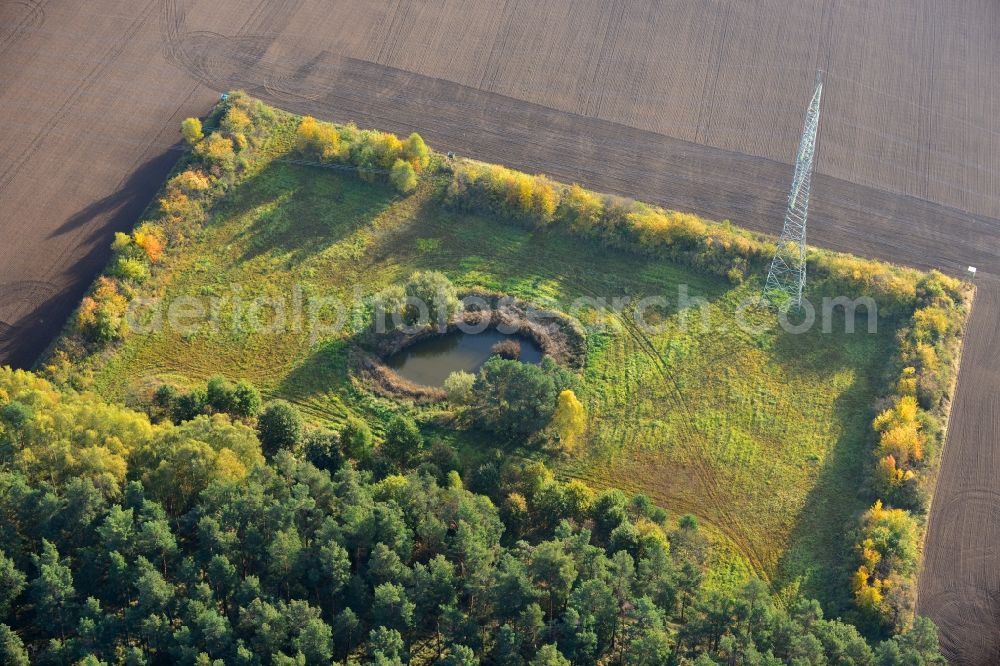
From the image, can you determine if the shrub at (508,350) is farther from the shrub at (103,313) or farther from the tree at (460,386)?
the shrub at (103,313)

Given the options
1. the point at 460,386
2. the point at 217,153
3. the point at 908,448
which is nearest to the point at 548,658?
the point at 460,386

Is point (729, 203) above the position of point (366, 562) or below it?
above

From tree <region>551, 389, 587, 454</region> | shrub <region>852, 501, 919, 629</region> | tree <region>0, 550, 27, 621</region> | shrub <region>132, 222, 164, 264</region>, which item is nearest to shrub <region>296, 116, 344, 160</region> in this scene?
shrub <region>132, 222, 164, 264</region>

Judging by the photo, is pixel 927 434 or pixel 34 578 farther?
pixel 927 434

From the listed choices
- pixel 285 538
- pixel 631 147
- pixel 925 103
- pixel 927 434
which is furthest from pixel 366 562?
pixel 925 103

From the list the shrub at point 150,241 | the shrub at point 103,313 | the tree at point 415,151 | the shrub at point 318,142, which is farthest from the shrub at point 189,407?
the tree at point 415,151

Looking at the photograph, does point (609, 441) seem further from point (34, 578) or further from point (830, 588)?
point (34, 578)

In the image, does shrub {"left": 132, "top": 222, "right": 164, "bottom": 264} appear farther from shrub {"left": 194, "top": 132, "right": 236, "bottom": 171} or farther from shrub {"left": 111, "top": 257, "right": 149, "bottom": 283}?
shrub {"left": 194, "top": 132, "right": 236, "bottom": 171}
